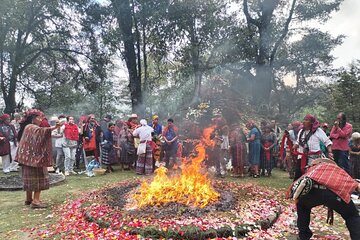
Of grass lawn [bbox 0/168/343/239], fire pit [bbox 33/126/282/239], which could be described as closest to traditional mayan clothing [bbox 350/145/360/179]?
grass lawn [bbox 0/168/343/239]

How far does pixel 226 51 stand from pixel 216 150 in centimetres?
903

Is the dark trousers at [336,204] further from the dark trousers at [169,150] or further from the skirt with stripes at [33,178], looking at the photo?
the dark trousers at [169,150]

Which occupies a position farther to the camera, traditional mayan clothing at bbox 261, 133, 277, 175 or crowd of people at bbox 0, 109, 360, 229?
traditional mayan clothing at bbox 261, 133, 277, 175

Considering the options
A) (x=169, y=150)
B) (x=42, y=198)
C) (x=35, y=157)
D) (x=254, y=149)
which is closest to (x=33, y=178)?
(x=35, y=157)

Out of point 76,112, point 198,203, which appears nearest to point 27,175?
point 198,203

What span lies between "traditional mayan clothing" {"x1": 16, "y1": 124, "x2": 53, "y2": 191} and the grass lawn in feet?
1.99

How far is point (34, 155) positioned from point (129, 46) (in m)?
11.7

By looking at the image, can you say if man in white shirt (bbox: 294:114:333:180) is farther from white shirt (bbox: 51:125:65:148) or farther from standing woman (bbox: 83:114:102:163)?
white shirt (bbox: 51:125:65:148)

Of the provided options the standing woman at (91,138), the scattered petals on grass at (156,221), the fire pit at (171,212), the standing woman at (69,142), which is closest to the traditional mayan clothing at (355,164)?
the scattered petals on grass at (156,221)

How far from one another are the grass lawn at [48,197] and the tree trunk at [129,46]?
587cm

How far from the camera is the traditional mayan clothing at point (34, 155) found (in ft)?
23.5

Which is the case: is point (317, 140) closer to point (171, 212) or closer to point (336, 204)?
point (336, 204)

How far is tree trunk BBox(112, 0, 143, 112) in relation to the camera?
16609 mm

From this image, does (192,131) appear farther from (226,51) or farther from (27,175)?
(226,51)
